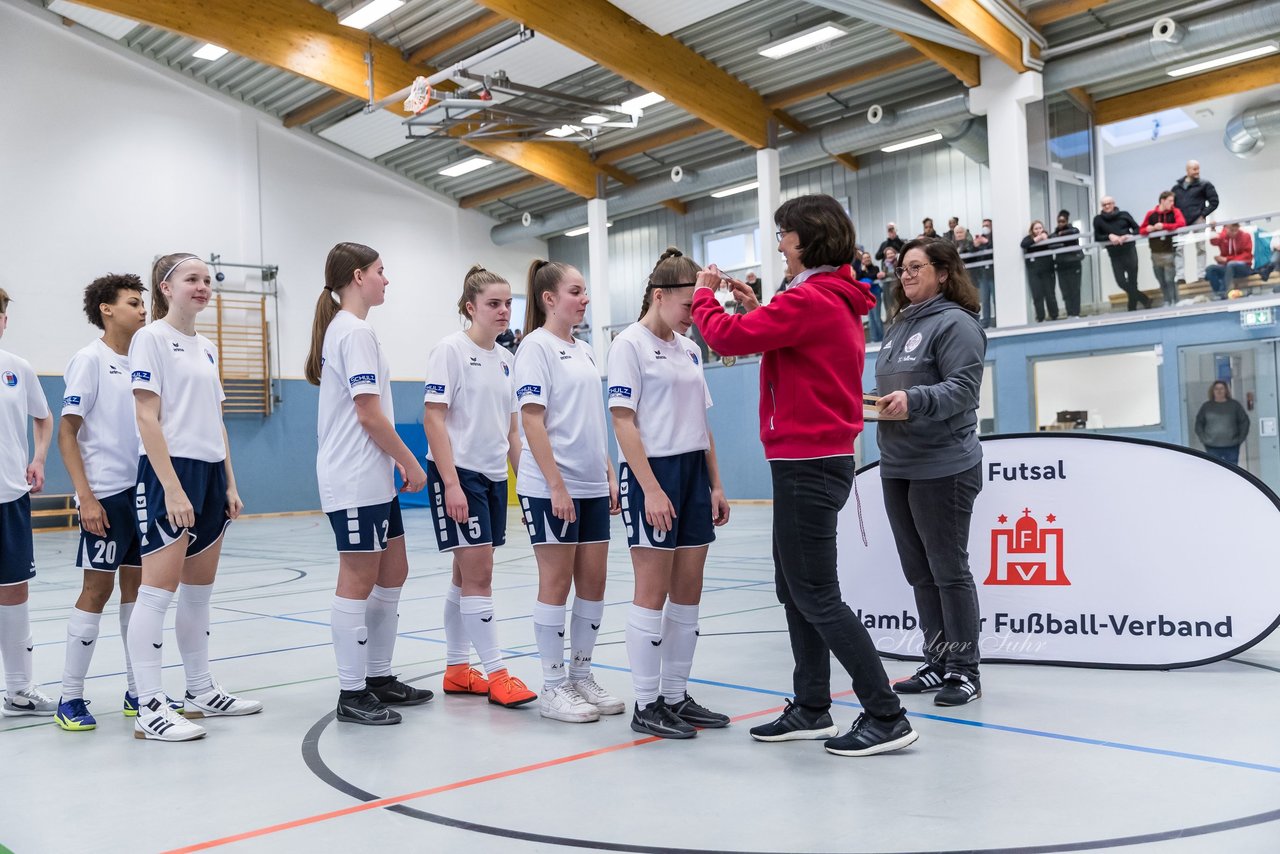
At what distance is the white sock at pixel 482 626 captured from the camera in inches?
164

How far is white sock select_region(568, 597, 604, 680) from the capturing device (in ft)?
13.0

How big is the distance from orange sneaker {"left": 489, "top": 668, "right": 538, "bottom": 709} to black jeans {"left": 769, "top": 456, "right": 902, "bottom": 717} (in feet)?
4.44

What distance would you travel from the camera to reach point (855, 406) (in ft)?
10.9

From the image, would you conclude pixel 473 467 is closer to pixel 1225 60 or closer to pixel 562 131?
pixel 562 131

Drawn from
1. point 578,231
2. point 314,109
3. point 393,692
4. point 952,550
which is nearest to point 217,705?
point 393,692

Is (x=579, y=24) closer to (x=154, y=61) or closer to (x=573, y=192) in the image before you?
(x=573, y=192)

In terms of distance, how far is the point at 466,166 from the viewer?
22312 millimetres

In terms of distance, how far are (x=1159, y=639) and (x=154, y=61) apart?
2092 centimetres

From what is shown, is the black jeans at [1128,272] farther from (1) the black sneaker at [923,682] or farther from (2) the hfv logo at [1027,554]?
(1) the black sneaker at [923,682]

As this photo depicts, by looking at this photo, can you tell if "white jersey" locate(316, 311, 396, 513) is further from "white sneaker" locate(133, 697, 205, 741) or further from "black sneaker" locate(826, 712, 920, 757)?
"black sneaker" locate(826, 712, 920, 757)

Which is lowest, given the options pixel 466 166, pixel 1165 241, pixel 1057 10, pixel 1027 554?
pixel 1027 554

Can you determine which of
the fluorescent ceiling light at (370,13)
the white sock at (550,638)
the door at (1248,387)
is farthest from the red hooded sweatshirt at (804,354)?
the fluorescent ceiling light at (370,13)

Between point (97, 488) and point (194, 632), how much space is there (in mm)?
665

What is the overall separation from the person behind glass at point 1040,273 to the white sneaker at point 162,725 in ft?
44.8
